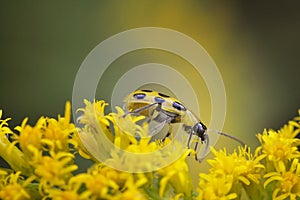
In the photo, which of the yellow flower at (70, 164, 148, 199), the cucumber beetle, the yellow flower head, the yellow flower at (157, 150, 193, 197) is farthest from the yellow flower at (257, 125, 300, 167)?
the yellow flower at (70, 164, 148, 199)

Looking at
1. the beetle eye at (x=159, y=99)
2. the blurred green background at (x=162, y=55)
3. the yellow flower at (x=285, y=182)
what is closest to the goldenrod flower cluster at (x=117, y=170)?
the yellow flower at (x=285, y=182)

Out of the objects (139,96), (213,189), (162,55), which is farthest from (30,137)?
(162,55)

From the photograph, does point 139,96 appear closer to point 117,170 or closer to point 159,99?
point 159,99

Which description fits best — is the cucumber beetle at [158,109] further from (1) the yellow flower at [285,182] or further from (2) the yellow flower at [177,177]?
(1) the yellow flower at [285,182]

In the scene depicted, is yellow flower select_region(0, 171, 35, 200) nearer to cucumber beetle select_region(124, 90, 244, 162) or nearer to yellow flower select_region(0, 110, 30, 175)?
yellow flower select_region(0, 110, 30, 175)

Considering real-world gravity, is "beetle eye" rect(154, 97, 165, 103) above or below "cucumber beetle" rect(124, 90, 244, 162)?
above

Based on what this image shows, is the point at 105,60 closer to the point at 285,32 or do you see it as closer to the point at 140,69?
the point at 140,69
